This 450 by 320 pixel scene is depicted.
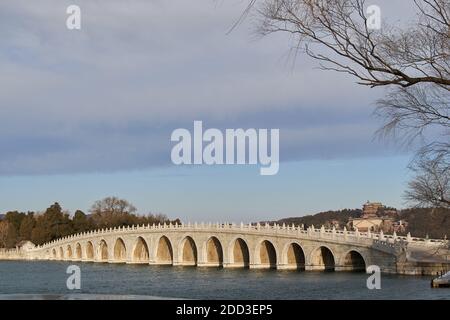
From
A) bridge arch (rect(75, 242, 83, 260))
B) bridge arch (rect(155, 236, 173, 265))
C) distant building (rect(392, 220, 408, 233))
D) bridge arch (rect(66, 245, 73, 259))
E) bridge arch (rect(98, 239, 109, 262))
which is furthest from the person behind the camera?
bridge arch (rect(66, 245, 73, 259))

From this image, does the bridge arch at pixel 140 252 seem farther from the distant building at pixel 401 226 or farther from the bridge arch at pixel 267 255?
the distant building at pixel 401 226

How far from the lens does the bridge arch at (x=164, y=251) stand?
79500mm

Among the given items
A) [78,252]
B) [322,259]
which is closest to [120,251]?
[78,252]

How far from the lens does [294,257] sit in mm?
59875

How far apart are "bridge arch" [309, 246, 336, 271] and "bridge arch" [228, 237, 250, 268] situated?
11451mm

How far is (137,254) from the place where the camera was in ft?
280

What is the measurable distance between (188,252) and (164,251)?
6.04 m

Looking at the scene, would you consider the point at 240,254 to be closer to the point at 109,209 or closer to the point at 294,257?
the point at 294,257

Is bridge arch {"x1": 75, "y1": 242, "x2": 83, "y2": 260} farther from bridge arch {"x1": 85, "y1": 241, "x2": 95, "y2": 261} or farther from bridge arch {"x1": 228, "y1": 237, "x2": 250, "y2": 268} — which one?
bridge arch {"x1": 228, "y1": 237, "x2": 250, "y2": 268}

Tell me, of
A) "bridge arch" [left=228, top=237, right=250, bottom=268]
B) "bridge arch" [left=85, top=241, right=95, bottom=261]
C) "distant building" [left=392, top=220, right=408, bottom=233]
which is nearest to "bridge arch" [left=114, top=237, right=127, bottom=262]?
"bridge arch" [left=85, top=241, right=95, bottom=261]

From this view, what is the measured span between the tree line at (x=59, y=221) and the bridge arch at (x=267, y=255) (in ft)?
153

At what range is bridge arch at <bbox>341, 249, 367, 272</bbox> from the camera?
5103cm
